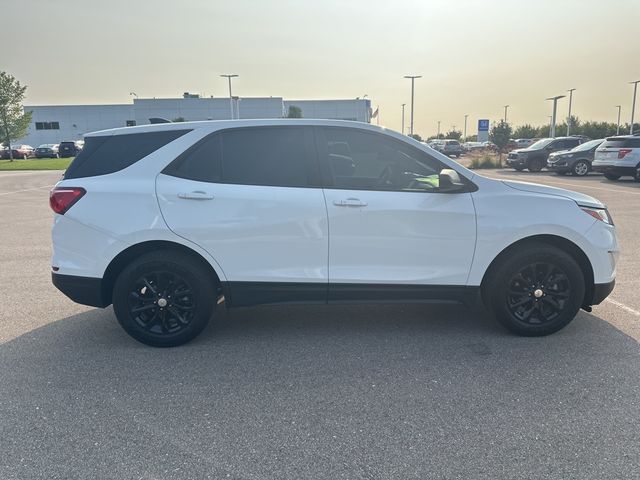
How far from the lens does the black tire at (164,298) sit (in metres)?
3.89

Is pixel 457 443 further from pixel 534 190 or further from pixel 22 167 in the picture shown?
pixel 22 167

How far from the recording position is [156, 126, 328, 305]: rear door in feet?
12.6

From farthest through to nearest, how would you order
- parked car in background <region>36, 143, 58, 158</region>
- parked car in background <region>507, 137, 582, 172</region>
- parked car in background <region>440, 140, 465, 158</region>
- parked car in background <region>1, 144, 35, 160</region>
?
parked car in background <region>36, 143, 58, 158</region> → parked car in background <region>1, 144, 35, 160</region> → parked car in background <region>440, 140, 465, 158</region> → parked car in background <region>507, 137, 582, 172</region>

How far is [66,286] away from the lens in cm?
398

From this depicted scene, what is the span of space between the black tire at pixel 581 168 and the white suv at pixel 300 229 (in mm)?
19137

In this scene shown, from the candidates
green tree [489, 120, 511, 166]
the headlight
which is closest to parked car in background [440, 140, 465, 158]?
green tree [489, 120, 511, 166]

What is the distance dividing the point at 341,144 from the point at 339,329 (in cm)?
Answer: 165

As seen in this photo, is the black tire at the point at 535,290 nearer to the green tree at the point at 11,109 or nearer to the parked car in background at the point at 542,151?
the parked car in background at the point at 542,151

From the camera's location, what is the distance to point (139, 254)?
13.0 feet

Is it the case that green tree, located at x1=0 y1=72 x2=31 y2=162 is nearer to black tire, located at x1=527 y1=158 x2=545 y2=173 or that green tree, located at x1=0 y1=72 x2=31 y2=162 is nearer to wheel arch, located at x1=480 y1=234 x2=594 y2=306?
black tire, located at x1=527 y1=158 x2=545 y2=173

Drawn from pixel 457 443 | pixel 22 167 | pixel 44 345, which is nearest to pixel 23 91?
pixel 22 167

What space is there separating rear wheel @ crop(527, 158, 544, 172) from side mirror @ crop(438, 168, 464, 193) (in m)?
22.7

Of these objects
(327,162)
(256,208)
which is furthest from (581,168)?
(256,208)

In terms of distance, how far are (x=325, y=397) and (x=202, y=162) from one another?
6.92 feet
